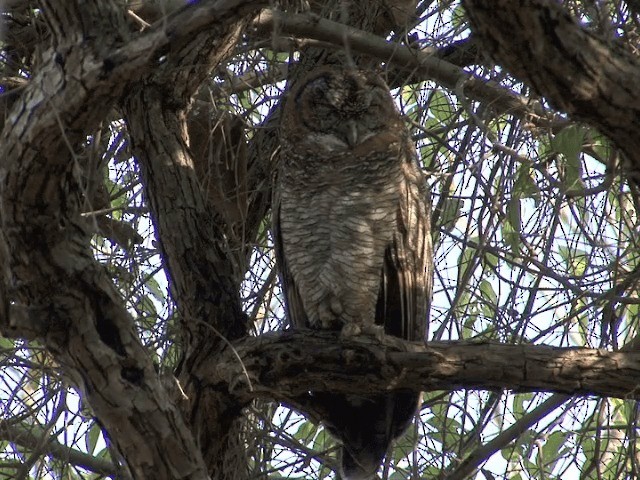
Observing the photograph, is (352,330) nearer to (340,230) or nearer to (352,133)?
(340,230)

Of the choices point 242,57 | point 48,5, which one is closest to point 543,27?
point 48,5

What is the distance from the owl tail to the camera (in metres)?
3.30

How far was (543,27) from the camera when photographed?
6.40ft

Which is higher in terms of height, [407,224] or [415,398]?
[407,224]

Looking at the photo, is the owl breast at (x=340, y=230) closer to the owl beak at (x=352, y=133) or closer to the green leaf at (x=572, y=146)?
the owl beak at (x=352, y=133)

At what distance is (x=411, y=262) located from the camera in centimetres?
348

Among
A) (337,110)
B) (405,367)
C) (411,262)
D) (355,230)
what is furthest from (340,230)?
(405,367)

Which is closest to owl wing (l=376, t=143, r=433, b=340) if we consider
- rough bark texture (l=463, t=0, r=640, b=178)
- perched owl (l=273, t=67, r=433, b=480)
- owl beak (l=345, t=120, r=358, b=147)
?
perched owl (l=273, t=67, r=433, b=480)

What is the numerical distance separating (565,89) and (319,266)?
165 centimetres

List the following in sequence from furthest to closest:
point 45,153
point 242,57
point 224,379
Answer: point 242,57
point 224,379
point 45,153

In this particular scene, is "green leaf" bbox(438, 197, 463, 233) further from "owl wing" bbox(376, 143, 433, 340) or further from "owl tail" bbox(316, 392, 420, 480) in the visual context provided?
"owl tail" bbox(316, 392, 420, 480)

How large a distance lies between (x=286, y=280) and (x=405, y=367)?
3.13ft

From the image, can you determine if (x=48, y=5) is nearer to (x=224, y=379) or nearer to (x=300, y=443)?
(x=224, y=379)

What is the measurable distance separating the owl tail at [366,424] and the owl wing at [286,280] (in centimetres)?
45
